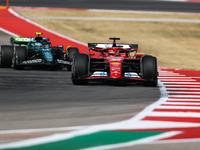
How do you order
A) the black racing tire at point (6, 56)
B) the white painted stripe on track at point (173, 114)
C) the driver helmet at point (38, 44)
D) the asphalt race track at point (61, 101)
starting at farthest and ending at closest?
the driver helmet at point (38, 44) < the black racing tire at point (6, 56) < the white painted stripe on track at point (173, 114) < the asphalt race track at point (61, 101)

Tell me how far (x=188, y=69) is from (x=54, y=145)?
1456 cm

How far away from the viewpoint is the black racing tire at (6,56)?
59.0 ft

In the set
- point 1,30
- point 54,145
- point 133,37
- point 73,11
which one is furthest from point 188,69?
point 73,11

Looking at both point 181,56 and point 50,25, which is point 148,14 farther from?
point 181,56

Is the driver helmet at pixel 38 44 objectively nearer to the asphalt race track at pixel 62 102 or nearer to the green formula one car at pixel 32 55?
the green formula one car at pixel 32 55

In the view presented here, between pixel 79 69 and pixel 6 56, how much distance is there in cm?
572

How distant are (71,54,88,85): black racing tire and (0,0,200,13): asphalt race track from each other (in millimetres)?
23965

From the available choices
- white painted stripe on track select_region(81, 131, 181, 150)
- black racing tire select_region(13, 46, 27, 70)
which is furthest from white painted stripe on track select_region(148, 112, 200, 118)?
black racing tire select_region(13, 46, 27, 70)

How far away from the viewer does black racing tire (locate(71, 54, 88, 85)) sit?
13069 mm

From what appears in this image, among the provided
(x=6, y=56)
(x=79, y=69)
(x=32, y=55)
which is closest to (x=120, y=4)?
(x=32, y=55)

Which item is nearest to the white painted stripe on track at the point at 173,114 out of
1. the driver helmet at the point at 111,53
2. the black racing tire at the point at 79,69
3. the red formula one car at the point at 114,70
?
the red formula one car at the point at 114,70

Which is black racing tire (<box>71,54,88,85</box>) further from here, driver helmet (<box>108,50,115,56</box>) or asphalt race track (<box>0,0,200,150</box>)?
driver helmet (<box>108,50,115,56</box>)

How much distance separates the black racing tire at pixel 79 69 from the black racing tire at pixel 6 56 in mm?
5450

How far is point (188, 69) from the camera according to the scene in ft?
65.3
